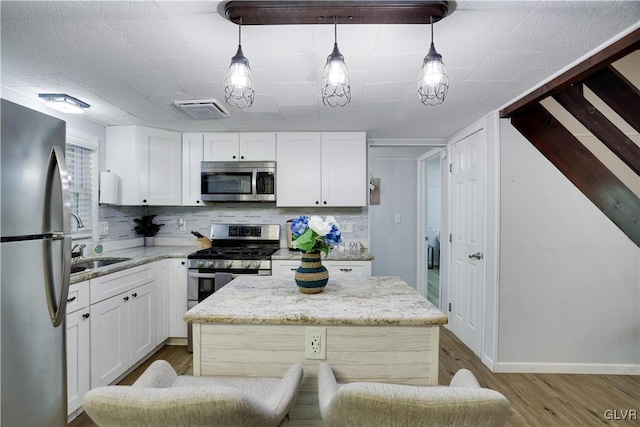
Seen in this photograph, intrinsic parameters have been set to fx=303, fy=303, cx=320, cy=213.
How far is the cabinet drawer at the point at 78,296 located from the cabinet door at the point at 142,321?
1.58ft

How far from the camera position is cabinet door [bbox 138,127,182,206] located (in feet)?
10.3

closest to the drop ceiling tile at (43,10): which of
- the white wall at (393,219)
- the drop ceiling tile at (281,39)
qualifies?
the drop ceiling tile at (281,39)

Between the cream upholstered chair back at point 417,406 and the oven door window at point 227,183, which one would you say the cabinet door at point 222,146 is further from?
the cream upholstered chair back at point 417,406

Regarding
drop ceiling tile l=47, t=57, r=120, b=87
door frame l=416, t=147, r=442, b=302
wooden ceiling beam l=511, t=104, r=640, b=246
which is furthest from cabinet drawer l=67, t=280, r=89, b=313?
door frame l=416, t=147, r=442, b=302

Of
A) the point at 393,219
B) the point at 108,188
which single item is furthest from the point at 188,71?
the point at 393,219

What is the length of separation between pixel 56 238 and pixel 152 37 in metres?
1.10

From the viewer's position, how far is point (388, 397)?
2.43 ft

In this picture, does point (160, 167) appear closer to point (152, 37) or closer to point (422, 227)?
point (152, 37)

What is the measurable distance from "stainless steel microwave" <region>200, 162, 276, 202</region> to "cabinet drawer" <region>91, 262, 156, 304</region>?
3.08 ft

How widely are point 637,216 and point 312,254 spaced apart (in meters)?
2.65

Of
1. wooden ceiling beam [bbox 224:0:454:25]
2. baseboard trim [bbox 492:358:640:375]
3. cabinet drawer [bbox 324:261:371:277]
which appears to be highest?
wooden ceiling beam [bbox 224:0:454:25]

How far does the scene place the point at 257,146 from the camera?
130 inches

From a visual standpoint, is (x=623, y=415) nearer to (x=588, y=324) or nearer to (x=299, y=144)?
(x=588, y=324)

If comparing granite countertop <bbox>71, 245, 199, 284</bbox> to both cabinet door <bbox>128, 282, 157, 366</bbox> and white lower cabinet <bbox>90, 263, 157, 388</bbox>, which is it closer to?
white lower cabinet <bbox>90, 263, 157, 388</bbox>
